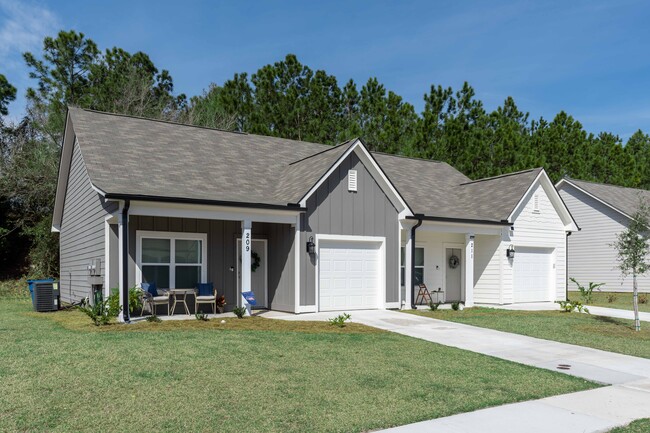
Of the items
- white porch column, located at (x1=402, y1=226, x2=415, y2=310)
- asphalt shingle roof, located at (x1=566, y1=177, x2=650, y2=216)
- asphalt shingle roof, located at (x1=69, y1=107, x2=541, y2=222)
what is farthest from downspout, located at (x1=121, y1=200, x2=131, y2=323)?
asphalt shingle roof, located at (x1=566, y1=177, x2=650, y2=216)

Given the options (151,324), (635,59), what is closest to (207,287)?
(151,324)

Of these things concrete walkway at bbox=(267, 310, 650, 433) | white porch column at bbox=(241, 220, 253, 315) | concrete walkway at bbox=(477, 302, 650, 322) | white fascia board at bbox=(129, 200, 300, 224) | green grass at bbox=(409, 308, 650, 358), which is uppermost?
white fascia board at bbox=(129, 200, 300, 224)

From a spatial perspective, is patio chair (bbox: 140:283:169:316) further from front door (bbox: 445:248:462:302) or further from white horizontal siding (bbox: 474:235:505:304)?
white horizontal siding (bbox: 474:235:505:304)

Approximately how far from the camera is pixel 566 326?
518 inches

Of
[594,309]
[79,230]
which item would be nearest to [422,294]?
[594,309]

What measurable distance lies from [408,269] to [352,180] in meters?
3.46

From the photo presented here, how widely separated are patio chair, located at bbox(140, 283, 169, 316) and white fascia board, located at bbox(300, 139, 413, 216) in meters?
4.35

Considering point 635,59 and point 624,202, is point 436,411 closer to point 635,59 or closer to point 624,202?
point 635,59

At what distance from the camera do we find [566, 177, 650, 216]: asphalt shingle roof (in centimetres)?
2617

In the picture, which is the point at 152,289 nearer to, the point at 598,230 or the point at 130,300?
the point at 130,300

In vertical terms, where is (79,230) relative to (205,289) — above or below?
above

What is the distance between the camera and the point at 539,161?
31.8m

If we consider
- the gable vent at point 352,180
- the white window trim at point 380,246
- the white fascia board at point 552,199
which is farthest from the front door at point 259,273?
the white fascia board at point 552,199

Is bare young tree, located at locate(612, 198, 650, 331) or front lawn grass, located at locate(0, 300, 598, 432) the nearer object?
front lawn grass, located at locate(0, 300, 598, 432)
